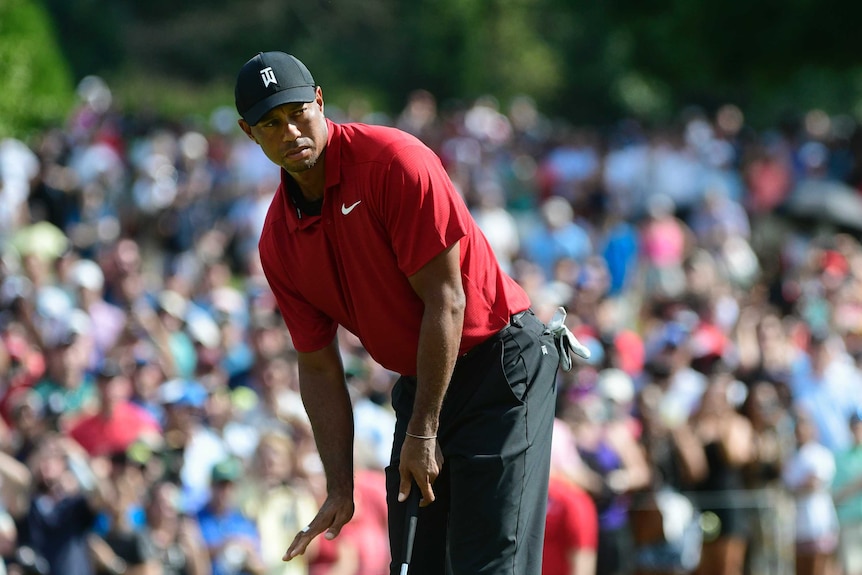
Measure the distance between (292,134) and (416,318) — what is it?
2.62 feet

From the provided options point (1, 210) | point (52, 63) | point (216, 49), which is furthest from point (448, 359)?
point (216, 49)

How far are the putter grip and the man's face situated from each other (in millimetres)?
1235

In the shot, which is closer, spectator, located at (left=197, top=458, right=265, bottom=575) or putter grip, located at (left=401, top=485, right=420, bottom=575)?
putter grip, located at (left=401, top=485, right=420, bottom=575)

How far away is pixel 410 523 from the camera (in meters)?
5.26

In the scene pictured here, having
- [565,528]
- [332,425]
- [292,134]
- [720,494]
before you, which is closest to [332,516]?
[332,425]

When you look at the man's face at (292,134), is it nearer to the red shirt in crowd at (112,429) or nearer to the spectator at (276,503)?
the spectator at (276,503)

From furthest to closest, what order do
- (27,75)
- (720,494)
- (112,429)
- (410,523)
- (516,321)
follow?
1. (27,75)
2. (720,494)
3. (112,429)
4. (516,321)
5. (410,523)

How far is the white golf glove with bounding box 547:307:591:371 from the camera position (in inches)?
224

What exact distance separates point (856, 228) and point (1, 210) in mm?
10108

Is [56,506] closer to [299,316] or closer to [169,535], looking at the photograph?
[169,535]

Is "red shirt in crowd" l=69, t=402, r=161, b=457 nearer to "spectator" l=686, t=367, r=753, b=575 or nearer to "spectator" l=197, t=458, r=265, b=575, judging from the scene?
"spectator" l=197, t=458, r=265, b=575

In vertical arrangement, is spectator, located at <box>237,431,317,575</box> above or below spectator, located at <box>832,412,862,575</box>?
above

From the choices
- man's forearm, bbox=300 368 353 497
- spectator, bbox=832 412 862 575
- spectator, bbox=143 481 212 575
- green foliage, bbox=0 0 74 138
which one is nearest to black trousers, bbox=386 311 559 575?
man's forearm, bbox=300 368 353 497

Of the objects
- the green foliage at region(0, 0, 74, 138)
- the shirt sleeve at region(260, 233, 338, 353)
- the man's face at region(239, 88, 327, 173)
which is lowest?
the shirt sleeve at region(260, 233, 338, 353)
